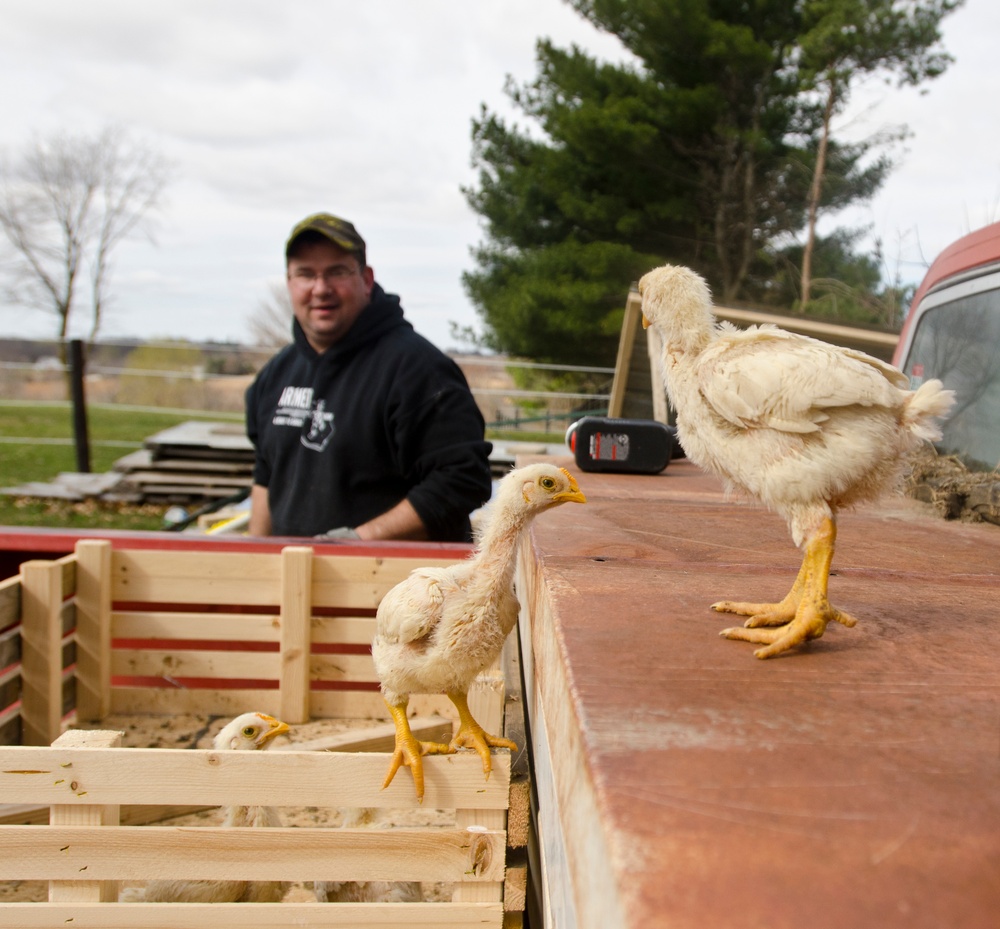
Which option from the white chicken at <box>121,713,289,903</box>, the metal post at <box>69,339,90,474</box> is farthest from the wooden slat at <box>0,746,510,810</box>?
the metal post at <box>69,339,90,474</box>

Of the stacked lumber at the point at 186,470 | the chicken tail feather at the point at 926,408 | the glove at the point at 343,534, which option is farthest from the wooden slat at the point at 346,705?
the stacked lumber at the point at 186,470

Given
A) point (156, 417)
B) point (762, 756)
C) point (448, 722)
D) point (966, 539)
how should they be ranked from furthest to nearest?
point (156, 417)
point (448, 722)
point (966, 539)
point (762, 756)

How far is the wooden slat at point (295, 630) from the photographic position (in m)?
3.47

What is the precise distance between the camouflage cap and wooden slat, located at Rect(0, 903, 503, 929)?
3.17 meters

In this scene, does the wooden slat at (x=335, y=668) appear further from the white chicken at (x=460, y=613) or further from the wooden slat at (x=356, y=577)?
the white chicken at (x=460, y=613)

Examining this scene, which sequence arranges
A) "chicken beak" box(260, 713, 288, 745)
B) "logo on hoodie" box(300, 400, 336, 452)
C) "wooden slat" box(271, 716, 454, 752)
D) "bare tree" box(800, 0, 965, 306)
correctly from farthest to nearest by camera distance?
"bare tree" box(800, 0, 965, 306)
"logo on hoodie" box(300, 400, 336, 452)
"wooden slat" box(271, 716, 454, 752)
"chicken beak" box(260, 713, 288, 745)

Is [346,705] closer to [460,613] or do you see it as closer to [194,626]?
[194,626]

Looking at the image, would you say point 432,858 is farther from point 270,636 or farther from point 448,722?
point 270,636

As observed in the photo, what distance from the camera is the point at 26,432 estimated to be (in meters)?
20.2

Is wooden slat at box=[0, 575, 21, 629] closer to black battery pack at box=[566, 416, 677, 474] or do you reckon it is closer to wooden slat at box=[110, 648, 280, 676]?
wooden slat at box=[110, 648, 280, 676]

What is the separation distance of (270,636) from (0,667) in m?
1.03

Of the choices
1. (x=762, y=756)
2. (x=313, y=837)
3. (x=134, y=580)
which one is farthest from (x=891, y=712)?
(x=134, y=580)

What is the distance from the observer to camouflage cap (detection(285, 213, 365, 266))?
13.7 ft

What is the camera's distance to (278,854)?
1.87m
